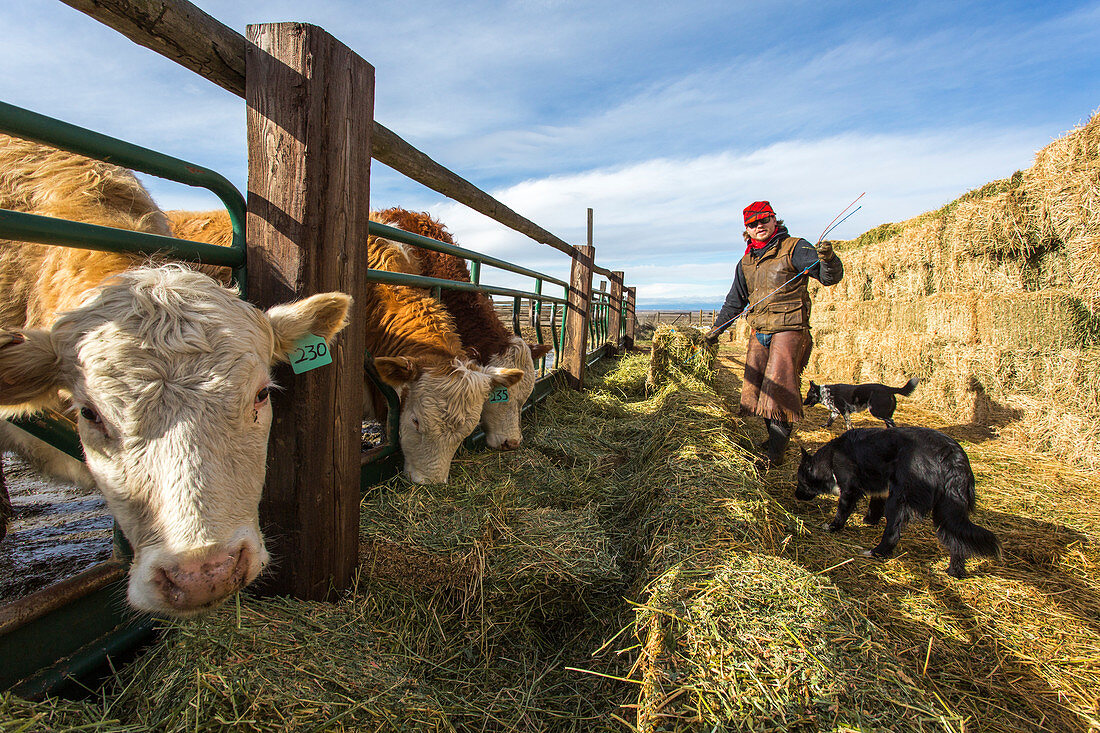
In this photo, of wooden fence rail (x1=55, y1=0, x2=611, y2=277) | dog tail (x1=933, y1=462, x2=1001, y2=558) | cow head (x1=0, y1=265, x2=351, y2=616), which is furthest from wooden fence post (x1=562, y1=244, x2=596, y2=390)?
cow head (x1=0, y1=265, x2=351, y2=616)

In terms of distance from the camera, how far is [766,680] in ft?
4.45

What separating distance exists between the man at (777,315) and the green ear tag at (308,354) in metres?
4.11

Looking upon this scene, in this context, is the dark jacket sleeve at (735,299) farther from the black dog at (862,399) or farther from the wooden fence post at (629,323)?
the wooden fence post at (629,323)

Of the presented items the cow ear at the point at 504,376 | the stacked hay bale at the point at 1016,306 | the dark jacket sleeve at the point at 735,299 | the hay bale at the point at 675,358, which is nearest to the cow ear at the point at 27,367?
the cow ear at the point at 504,376

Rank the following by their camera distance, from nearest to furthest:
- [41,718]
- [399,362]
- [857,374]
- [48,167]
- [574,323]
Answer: [41,718] → [48,167] → [399,362] → [574,323] → [857,374]

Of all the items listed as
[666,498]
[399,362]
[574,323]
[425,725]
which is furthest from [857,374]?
[425,725]

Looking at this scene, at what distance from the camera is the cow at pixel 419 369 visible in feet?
9.92

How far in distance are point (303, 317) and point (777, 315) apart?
433cm

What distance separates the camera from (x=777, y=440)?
4.66m

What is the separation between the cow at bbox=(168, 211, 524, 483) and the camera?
302 centimetres

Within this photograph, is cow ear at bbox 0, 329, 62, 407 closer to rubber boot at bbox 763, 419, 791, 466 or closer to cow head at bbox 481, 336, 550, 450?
cow head at bbox 481, 336, 550, 450

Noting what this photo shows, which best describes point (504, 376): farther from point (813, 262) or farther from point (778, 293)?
point (813, 262)

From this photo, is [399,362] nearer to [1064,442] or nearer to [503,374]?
[503,374]

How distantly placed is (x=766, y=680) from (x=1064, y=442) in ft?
20.8
